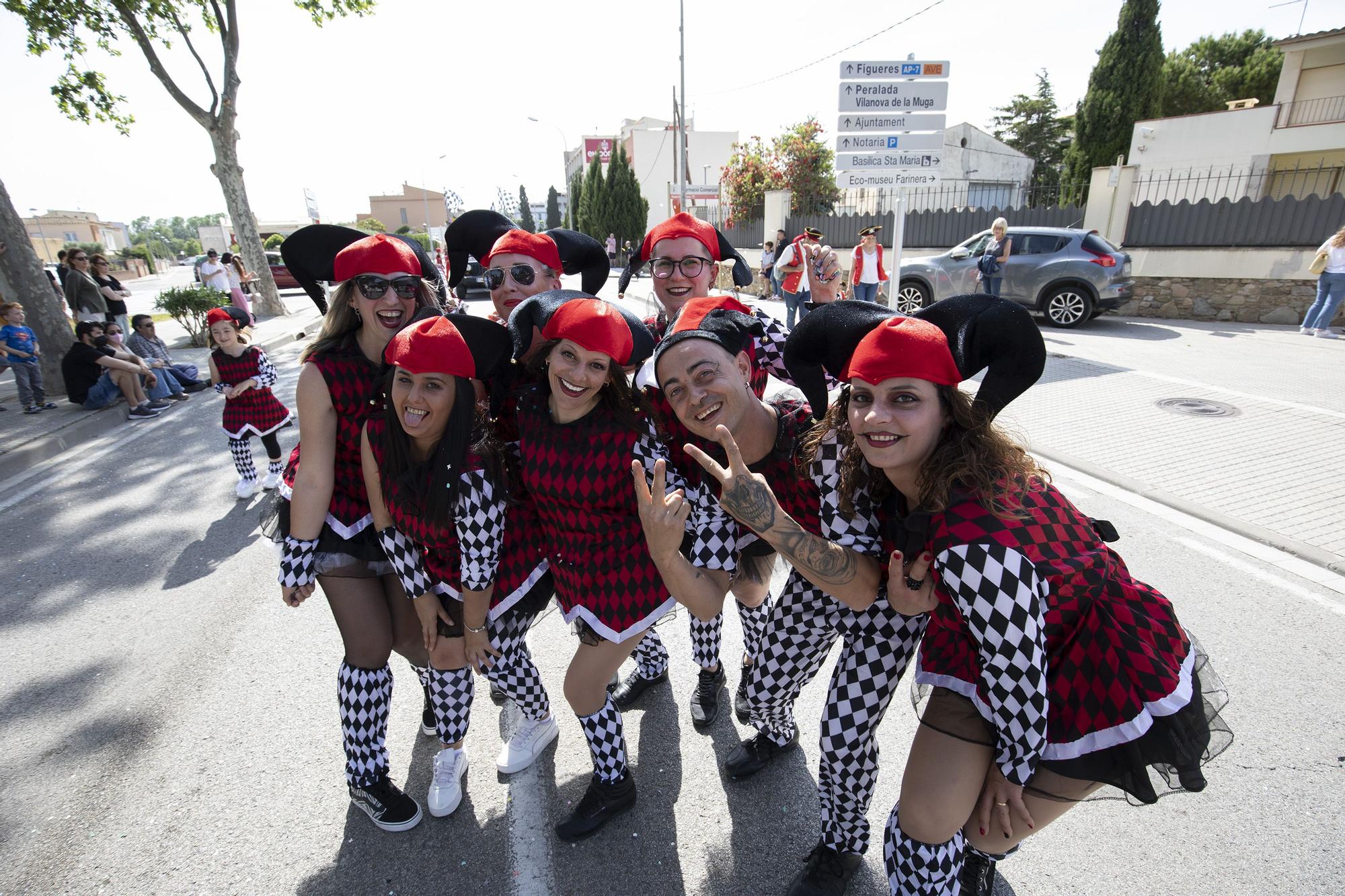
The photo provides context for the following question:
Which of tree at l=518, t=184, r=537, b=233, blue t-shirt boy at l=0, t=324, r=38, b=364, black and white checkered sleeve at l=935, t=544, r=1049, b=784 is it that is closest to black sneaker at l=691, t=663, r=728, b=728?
black and white checkered sleeve at l=935, t=544, r=1049, b=784

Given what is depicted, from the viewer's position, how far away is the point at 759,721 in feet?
8.02

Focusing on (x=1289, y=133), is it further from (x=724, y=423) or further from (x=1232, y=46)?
(x=724, y=423)

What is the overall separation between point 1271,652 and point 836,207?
77.8 feet

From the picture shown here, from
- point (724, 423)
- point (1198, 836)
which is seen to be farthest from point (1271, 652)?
point (724, 423)

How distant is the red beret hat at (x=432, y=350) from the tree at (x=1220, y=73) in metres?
37.8

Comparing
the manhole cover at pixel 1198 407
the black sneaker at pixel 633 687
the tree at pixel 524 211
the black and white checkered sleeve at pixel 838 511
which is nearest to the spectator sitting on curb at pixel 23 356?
the black sneaker at pixel 633 687

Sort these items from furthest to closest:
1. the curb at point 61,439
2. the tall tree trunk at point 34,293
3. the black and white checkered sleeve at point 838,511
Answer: the tall tree trunk at point 34,293, the curb at point 61,439, the black and white checkered sleeve at point 838,511

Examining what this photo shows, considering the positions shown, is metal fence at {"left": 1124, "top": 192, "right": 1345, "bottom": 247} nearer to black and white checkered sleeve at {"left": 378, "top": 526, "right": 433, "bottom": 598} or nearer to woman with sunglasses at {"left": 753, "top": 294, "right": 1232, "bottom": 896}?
woman with sunglasses at {"left": 753, "top": 294, "right": 1232, "bottom": 896}

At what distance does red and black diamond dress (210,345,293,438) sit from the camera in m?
5.11

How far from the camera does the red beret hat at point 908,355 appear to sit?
62.4 inches

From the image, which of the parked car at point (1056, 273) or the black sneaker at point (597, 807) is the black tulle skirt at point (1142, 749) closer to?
the black sneaker at point (597, 807)

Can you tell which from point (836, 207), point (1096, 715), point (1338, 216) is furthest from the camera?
point (836, 207)

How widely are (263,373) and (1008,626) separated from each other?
555 cm

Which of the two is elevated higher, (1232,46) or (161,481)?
(1232,46)
